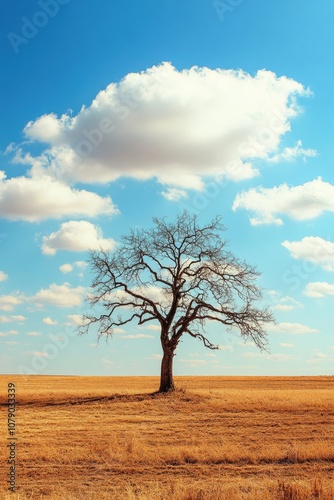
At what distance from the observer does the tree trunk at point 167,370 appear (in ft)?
125

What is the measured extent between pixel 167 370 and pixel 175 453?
22.6 metres

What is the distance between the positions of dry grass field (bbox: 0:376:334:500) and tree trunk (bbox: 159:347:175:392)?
727cm

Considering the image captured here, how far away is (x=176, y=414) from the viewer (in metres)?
28.4

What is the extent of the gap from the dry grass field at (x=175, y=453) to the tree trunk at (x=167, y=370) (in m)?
7.27

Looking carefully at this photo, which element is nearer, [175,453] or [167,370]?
[175,453]

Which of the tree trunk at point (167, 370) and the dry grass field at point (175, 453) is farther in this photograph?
the tree trunk at point (167, 370)

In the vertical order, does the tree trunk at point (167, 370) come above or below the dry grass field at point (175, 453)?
above

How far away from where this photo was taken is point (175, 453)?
1608cm

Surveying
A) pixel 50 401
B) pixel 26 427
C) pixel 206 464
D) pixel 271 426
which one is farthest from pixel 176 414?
pixel 206 464

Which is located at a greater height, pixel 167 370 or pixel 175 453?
pixel 167 370

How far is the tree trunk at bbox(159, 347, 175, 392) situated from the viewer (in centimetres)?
3825

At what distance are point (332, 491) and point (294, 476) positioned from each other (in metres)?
2.74

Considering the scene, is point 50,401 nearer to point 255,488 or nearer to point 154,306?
point 154,306

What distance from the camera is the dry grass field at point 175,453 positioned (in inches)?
486
